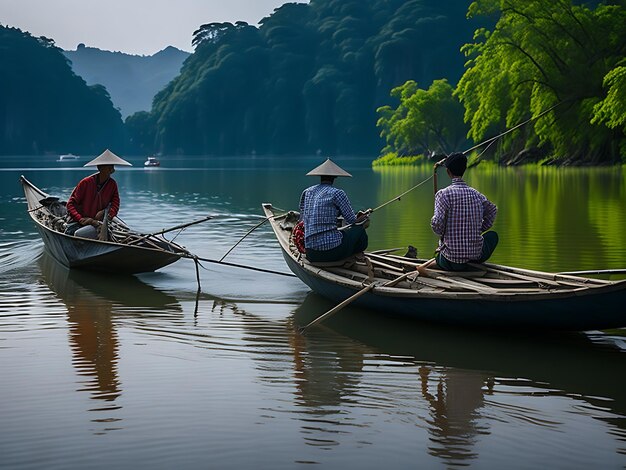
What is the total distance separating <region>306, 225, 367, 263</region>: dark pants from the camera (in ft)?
27.4

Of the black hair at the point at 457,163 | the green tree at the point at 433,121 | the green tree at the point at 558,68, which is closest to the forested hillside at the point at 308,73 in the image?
the green tree at the point at 433,121

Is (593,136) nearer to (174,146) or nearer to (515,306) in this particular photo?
(515,306)

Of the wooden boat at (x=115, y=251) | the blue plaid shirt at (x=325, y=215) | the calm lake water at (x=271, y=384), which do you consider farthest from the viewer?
the wooden boat at (x=115, y=251)

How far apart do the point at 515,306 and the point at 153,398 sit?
3021 mm

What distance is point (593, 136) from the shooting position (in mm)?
35906

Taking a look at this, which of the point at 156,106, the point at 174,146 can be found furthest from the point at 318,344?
the point at 156,106

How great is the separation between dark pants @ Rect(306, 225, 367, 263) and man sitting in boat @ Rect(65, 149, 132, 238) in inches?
151

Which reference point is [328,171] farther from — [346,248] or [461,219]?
[461,219]

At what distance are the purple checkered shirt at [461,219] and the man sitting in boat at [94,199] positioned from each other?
537cm

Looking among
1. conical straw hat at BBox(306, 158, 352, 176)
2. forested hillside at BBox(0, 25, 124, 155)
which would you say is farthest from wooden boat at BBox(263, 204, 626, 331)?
forested hillside at BBox(0, 25, 124, 155)

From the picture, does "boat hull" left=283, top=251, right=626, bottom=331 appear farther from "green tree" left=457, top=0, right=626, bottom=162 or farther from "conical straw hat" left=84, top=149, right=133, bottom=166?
"green tree" left=457, top=0, right=626, bottom=162

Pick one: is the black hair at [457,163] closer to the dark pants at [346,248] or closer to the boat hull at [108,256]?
the dark pants at [346,248]

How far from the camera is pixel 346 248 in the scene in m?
8.38

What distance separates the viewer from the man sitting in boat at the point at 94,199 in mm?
10945
